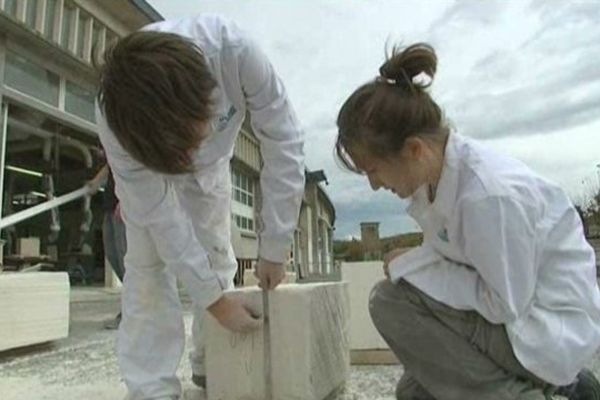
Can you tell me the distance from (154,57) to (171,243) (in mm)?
433

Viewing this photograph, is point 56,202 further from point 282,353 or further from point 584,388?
point 584,388

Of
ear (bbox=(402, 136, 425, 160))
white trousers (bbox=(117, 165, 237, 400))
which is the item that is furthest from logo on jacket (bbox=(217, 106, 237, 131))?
ear (bbox=(402, 136, 425, 160))

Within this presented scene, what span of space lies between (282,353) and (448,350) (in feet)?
1.39

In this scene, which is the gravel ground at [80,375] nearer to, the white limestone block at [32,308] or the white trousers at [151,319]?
the white limestone block at [32,308]

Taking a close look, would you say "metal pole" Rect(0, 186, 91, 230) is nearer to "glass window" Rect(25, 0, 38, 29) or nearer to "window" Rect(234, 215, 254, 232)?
"glass window" Rect(25, 0, 38, 29)

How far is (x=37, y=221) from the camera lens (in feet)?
23.3

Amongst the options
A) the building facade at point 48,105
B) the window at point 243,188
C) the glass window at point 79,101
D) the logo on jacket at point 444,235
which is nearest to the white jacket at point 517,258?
the logo on jacket at point 444,235

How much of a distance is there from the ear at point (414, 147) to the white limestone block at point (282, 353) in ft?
1.42

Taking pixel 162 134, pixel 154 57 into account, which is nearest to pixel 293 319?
pixel 162 134

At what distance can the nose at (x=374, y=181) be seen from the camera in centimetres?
123

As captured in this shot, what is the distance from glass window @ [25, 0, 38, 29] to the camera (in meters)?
5.40

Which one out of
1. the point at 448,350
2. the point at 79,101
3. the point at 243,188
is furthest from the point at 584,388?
the point at 243,188

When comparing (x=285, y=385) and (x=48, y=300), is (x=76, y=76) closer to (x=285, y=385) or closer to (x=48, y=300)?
(x=48, y=300)

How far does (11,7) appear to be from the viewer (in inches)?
203
